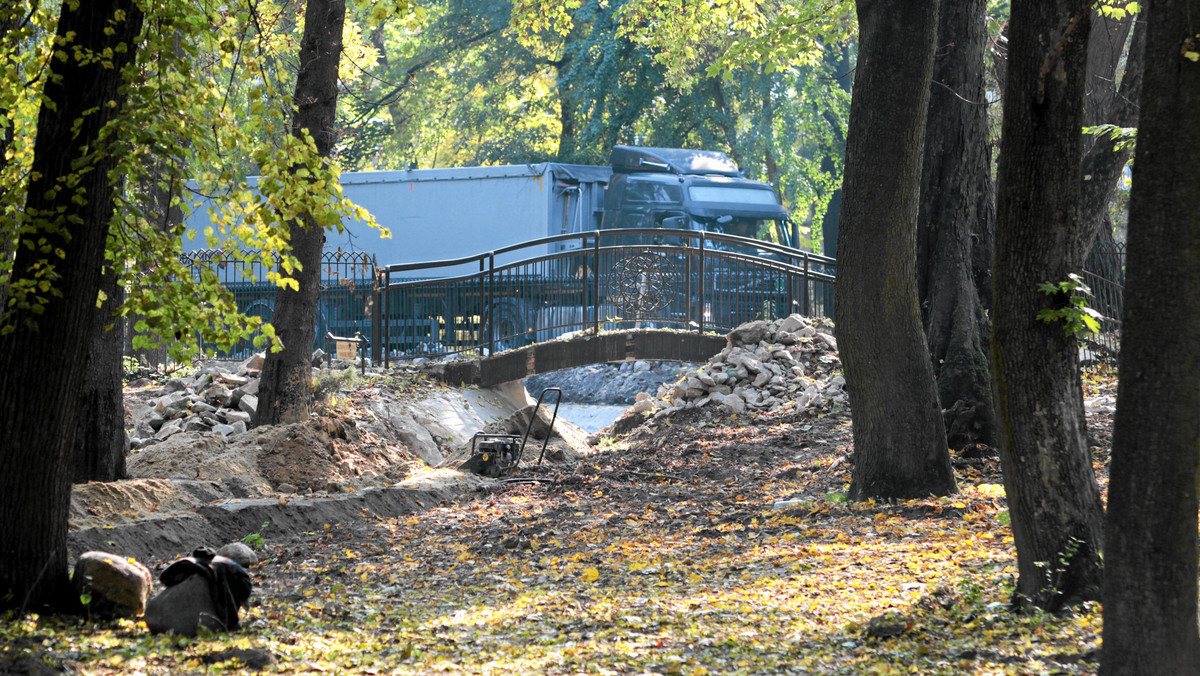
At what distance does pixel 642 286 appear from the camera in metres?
17.1

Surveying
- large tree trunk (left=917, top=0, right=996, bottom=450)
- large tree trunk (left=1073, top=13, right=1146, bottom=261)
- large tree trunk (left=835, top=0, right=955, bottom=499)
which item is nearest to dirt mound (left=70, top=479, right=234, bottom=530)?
large tree trunk (left=835, top=0, right=955, bottom=499)

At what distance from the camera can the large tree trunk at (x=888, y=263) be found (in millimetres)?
7910

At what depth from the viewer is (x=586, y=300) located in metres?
17.0

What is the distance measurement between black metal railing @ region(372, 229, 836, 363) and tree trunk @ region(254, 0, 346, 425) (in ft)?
17.8

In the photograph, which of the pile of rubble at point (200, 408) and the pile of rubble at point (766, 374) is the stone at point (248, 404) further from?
the pile of rubble at point (766, 374)

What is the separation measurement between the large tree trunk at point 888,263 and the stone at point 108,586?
5.37m

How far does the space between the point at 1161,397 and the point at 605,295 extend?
44.8 feet

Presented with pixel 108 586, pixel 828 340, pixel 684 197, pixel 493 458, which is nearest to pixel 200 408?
pixel 493 458

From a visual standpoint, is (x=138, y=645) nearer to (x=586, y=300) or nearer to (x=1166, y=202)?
(x=1166, y=202)

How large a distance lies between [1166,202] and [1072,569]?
1.98m

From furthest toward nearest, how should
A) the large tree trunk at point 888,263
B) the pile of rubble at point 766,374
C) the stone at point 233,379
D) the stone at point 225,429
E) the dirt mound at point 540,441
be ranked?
the pile of rubble at point 766,374 < the stone at point 233,379 < the dirt mound at point 540,441 < the stone at point 225,429 < the large tree trunk at point 888,263

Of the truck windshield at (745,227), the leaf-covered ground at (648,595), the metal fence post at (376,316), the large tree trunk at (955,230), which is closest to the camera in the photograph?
the leaf-covered ground at (648,595)

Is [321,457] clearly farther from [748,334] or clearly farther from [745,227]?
[745,227]

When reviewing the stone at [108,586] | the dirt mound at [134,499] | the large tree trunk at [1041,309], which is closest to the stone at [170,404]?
the dirt mound at [134,499]
